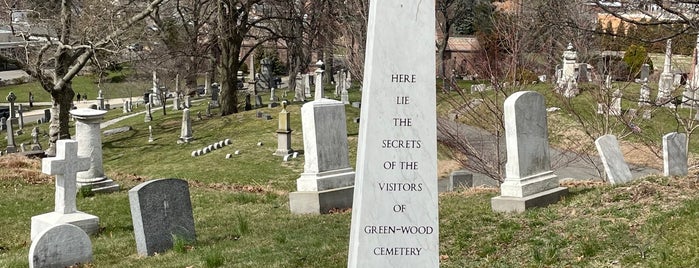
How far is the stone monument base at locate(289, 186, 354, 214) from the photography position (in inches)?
437

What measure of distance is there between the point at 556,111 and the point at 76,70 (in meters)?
17.8

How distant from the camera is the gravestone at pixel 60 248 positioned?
306 inches

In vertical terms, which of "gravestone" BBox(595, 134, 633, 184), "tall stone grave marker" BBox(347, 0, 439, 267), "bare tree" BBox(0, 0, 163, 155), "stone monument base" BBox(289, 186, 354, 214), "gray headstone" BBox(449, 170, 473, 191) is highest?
"bare tree" BBox(0, 0, 163, 155)

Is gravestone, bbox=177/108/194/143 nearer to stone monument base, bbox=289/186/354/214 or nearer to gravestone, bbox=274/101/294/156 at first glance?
gravestone, bbox=274/101/294/156

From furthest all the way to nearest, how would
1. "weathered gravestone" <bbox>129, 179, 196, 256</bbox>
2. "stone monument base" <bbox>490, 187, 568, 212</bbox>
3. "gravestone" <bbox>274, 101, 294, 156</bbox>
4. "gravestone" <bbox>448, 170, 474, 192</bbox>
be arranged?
"gravestone" <bbox>274, 101, 294, 156</bbox>, "gravestone" <bbox>448, 170, 474, 192</bbox>, "stone monument base" <bbox>490, 187, 568, 212</bbox>, "weathered gravestone" <bbox>129, 179, 196, 256</bbox>

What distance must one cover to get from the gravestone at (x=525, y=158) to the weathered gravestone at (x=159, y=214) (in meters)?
4.07

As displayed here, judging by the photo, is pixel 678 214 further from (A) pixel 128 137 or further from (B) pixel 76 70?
(A) pixel 128 137

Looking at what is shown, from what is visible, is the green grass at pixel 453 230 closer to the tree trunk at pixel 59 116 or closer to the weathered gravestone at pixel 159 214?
the weathered gravestone at pixel 159 214

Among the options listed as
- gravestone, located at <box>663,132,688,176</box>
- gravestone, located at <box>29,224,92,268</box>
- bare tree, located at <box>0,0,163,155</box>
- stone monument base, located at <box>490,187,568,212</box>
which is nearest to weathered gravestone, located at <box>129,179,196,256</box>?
gravestone, located at <box>29,224,92,268</box>

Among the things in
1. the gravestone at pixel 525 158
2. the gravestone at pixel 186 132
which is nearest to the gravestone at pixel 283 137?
the gravestone at pixel 186 132

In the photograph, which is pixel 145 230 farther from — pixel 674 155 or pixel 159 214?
pixel 674 155

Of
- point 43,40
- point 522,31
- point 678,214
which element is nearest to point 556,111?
point 522,31

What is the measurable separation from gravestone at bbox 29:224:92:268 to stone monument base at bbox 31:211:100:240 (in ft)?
6.11

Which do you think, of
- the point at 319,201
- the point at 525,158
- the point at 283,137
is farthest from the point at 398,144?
the point at 283,137
